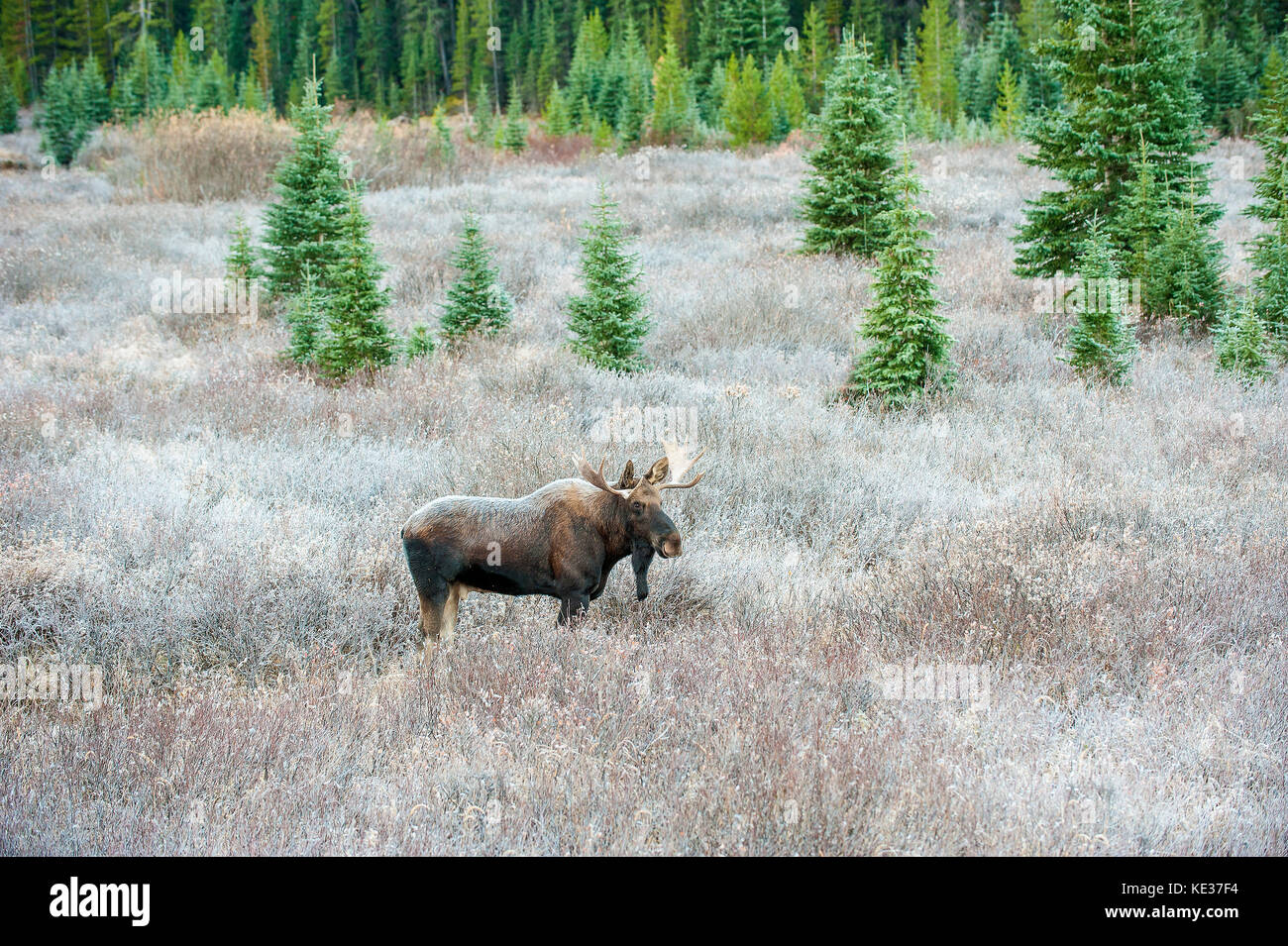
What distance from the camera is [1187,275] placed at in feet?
42.6

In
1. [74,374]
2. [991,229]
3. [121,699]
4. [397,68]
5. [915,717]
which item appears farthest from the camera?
[397,68]

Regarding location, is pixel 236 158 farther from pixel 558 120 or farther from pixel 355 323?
pixel 558 120

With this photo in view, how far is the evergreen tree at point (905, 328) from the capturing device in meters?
9.76

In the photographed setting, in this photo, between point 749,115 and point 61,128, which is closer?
point 749,115

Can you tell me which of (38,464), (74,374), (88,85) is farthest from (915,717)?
(88,85)

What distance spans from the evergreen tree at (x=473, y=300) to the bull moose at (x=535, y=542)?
25.0 ft

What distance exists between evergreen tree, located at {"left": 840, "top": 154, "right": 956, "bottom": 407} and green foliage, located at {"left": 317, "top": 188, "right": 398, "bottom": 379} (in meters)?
5.55

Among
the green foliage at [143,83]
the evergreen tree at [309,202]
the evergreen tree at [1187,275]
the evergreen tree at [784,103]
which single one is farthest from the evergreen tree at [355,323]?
the green foliage at [143,83]

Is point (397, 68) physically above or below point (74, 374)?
above

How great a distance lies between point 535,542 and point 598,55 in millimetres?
49008

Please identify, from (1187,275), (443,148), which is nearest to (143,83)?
(443,148)

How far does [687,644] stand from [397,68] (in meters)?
78.5

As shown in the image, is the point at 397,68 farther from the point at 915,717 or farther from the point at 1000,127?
the point at 915,717

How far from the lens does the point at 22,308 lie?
13555 mm
